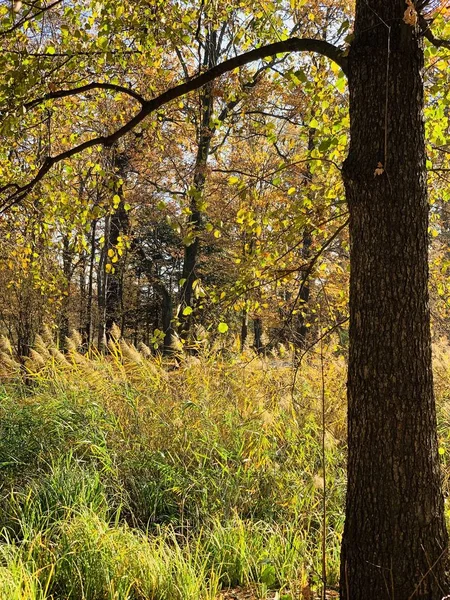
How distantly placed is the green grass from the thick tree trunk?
695 mm

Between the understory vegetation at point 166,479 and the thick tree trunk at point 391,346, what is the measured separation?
1.55 feet

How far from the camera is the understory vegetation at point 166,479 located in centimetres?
298

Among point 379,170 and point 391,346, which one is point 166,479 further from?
point 379,170

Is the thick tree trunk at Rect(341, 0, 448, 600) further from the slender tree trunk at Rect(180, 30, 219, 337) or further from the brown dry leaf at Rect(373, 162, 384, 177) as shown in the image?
the slender tree trunk at Rect(180, 30, 219, 337)

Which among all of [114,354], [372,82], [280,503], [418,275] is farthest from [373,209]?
[114,354]

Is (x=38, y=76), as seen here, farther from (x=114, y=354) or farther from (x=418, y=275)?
(x=114, y=354)

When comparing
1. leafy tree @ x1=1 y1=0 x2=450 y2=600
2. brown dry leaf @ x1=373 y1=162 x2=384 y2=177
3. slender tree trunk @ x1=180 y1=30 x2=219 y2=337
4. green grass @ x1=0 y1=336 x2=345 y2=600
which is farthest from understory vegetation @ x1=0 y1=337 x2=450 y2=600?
slender tree trunk @ x1=180 y1=30 x2=219 y2=337

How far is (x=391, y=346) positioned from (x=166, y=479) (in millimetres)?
2553

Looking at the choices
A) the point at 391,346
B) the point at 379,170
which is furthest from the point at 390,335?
the point at 379,170

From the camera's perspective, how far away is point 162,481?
431 centimetres

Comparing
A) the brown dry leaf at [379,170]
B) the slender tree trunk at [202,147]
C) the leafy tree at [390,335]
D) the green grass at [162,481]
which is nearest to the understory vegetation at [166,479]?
the green grass at [162,481]

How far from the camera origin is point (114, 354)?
21.2ft

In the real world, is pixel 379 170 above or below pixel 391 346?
above

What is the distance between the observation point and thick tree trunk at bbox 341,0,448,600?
93.1 inches
